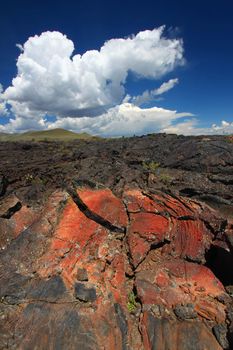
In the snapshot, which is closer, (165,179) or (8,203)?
(8,203)

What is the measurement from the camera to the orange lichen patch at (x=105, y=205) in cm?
970

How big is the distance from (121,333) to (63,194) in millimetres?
4803

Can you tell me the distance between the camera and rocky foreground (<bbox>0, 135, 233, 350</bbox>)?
743cm

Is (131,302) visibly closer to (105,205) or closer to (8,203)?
(105,205)

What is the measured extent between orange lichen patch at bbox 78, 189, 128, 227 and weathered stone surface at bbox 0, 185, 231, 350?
0.12ft

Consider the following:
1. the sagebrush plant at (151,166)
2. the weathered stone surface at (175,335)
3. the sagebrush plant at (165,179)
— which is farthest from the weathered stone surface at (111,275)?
the sagebrush plant at (151,166)

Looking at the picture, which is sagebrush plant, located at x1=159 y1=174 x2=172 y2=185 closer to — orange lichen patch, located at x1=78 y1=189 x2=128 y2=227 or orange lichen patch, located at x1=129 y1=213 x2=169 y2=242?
orange lichen patch, located at x1=129 y1=213 x2=169 y2=242

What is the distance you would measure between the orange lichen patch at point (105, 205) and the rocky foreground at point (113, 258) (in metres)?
0.04

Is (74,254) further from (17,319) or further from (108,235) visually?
(17,319)

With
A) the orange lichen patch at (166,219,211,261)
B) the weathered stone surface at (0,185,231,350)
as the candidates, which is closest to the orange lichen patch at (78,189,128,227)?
the weathered stone surface at (0,185,231,350)

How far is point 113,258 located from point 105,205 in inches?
73.9

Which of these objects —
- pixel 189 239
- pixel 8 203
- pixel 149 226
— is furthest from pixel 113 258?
pixel 8 203

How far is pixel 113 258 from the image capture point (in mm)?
9125

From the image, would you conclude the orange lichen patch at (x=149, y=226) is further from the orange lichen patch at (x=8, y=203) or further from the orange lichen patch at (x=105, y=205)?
the orange lichen patch at (x=8, y=203)
